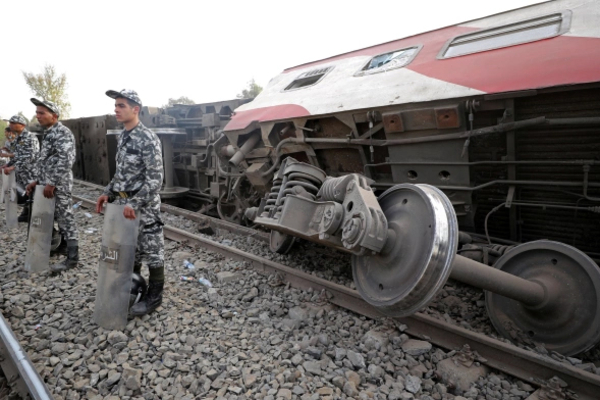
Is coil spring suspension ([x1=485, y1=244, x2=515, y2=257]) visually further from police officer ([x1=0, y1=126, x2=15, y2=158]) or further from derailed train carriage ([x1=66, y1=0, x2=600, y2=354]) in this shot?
police officer ([x1=0, y1=126, x2=15, y2=158])

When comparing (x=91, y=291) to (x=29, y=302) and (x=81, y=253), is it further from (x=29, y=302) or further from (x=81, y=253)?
(x=81, y=253)

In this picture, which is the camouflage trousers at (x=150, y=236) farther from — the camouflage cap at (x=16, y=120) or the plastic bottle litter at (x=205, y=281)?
the camouflage cap at (x=16, y=120)

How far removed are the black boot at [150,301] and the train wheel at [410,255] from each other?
169 centimetres

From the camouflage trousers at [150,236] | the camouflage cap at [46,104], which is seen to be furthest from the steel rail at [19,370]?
the camouflage cap at [46,104]

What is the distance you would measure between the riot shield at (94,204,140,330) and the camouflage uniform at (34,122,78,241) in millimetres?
1617

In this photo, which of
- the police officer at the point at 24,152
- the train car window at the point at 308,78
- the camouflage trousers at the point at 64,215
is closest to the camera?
the camouflage trousers at the point at 64,215

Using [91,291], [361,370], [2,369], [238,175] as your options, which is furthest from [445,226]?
[238,175]

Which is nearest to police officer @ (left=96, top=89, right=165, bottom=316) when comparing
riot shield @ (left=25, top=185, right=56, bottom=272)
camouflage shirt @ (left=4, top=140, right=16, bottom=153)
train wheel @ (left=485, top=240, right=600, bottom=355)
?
riot shield @ (left=25, top=185, right=56, bottom=272)

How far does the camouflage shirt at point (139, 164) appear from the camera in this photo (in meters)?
3.07

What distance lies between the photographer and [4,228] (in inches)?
240

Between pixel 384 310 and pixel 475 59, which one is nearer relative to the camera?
pixel 384 310

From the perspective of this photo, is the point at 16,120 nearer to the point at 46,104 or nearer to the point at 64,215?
the point at 46,104

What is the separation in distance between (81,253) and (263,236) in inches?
91.9

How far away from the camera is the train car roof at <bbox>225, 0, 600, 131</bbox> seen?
2850 mm
